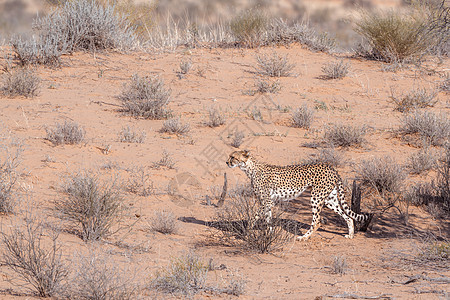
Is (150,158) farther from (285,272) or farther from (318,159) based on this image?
(285,272)

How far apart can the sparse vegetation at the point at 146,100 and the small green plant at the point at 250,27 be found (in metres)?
5.05

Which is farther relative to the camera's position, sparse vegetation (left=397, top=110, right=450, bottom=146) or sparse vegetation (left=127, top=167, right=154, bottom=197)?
sparse vegetation (left=397, top=110, right=450, bottom=146)

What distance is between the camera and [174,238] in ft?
24.5

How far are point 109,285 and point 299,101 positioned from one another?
376 inches

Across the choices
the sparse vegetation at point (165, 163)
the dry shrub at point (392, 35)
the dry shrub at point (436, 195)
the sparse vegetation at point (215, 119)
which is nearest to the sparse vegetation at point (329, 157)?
the dry shrub at point (436, 195)

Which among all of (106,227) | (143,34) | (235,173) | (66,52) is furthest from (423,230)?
(143,34)

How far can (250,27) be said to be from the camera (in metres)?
17.0

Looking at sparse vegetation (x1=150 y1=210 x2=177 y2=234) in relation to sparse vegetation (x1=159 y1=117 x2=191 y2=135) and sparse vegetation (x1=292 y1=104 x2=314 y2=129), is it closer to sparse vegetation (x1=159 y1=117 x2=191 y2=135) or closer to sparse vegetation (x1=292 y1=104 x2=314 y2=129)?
sparse vegetation (x1=159 y1=117 x2=191 y2=135)

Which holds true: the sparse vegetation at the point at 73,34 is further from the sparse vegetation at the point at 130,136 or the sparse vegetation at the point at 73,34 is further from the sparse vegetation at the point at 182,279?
the sparse vegetation at the point at 182,279

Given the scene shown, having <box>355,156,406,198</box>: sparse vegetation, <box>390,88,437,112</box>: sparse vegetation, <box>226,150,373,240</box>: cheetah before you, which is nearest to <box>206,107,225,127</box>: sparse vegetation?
<box>355,156,406,198</box>: sparse vegetation

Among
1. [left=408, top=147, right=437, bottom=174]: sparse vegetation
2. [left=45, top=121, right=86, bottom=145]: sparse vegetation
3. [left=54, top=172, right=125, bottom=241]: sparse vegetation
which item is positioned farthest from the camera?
[left=45, top=121, right=86, bottom=145]: sparse vegetation

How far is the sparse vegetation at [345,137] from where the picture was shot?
1090 centimetres

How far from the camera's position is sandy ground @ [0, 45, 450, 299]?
6.20 m

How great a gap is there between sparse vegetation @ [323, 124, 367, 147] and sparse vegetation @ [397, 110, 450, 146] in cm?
108
